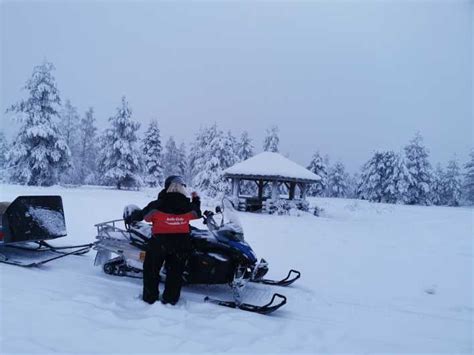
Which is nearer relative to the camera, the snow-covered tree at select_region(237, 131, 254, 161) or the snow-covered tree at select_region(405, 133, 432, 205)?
the snow-covered tree at select_region(405, 133, 432, 205)

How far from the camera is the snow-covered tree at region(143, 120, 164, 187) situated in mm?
36844

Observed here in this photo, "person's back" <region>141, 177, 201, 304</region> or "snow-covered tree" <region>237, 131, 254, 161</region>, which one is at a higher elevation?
"snow-covered tree" <region>237, 131, 254, 161</region>

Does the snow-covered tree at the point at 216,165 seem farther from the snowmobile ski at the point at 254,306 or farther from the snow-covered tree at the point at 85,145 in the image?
the snowmobile ski at the point at 254,306

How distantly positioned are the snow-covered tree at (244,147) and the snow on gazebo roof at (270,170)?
20475 millimetres

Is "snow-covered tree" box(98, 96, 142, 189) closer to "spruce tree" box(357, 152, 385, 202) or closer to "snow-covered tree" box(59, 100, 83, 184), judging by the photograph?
"snow-covered tree" box(59, 100, 83, 184)

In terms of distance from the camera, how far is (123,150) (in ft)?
99.7

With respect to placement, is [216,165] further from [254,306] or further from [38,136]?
[254,306]

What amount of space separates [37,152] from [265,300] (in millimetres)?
25765

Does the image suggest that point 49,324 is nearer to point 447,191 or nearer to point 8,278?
point 8,278

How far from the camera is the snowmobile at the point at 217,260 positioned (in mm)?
4363

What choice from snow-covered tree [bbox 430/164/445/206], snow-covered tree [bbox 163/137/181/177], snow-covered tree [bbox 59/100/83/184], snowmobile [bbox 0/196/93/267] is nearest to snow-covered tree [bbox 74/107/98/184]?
snow-covered tree [bbox 59/100/83/184]

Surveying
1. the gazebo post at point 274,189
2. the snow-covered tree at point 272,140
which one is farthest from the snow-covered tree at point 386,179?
the gazebo post at point 274,189

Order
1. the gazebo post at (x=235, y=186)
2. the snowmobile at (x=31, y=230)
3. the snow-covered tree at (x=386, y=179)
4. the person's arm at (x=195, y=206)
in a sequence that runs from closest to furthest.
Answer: the person's arm at (x=195, y=206), the snowmobile at (x=31, y=230), the gazebo post at (x=235, y=186), the snow-covered tree at (x=386, y=179)

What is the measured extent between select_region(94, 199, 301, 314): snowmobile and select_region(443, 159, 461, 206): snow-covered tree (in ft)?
150
